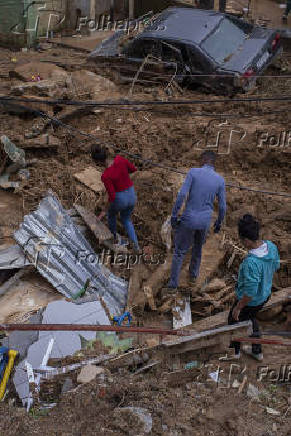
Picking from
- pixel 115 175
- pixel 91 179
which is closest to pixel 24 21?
pixel 91 179

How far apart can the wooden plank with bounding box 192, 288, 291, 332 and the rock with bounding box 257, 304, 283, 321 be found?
3.1 inches

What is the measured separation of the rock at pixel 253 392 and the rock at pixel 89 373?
4.25 ft

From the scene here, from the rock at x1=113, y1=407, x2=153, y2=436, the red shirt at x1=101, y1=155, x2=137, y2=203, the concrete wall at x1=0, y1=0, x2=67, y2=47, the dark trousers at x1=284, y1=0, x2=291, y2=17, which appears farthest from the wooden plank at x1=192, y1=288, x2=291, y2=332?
the dark trousers at x1=284, y1=0, x2=291, y2=17

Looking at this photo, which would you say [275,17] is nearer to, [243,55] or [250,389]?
[243,55]

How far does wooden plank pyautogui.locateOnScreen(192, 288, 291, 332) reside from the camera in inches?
218

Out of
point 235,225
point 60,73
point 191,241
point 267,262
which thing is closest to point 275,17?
point 60,73

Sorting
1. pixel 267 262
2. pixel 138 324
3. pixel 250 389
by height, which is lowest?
pixel 138 324

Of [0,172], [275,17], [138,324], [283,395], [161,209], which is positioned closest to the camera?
[283,395]

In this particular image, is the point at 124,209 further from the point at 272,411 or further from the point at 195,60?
the point at 195,60

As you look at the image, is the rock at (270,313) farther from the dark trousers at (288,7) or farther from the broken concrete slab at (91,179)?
the dark trousers at (288,7)

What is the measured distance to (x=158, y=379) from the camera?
446 cm

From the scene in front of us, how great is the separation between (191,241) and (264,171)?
126 inches

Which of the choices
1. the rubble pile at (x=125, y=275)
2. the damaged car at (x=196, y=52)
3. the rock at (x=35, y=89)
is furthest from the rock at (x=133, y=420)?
the rock at (x=35, y=89)

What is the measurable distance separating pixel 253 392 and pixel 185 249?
203 cm
